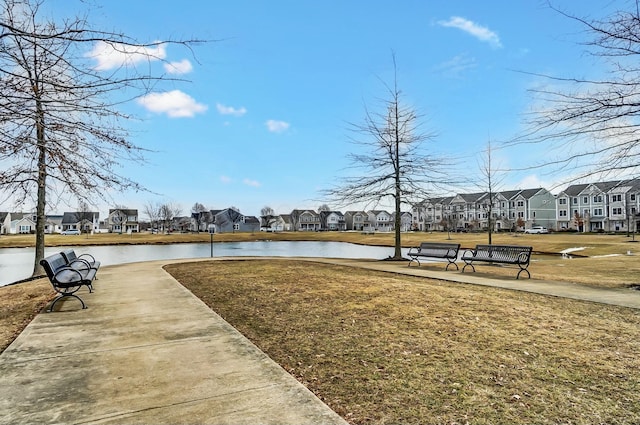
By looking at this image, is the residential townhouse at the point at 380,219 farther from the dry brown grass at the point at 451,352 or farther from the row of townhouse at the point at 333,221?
the dry brown grass at the point at 451,352

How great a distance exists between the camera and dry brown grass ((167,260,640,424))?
128 inches

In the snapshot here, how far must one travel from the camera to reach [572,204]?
76.2 m

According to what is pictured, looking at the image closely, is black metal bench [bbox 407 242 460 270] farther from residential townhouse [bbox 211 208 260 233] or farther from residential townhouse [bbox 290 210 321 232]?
residential townhouse [bbox 290 210 321 232]

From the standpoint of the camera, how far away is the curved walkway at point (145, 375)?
303cm

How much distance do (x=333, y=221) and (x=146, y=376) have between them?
11895 centimetres

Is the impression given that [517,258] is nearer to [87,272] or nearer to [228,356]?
[228,356]

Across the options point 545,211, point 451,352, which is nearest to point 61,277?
point 451,352

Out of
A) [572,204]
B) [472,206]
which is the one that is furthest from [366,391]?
[472,206]

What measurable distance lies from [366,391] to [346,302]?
3.86m

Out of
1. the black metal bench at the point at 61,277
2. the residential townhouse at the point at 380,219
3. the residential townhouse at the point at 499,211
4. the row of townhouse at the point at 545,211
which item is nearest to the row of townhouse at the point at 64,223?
the residential townhouse at the point at 380,219

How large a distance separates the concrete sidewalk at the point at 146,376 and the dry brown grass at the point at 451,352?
0.40 meters

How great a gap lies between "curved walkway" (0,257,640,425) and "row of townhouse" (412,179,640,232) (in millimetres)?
56054

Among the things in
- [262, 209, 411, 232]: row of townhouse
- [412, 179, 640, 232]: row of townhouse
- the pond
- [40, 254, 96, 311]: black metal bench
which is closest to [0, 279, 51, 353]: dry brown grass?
[40, 254, 96, 311]: black metal bench

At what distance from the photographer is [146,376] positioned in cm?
383
